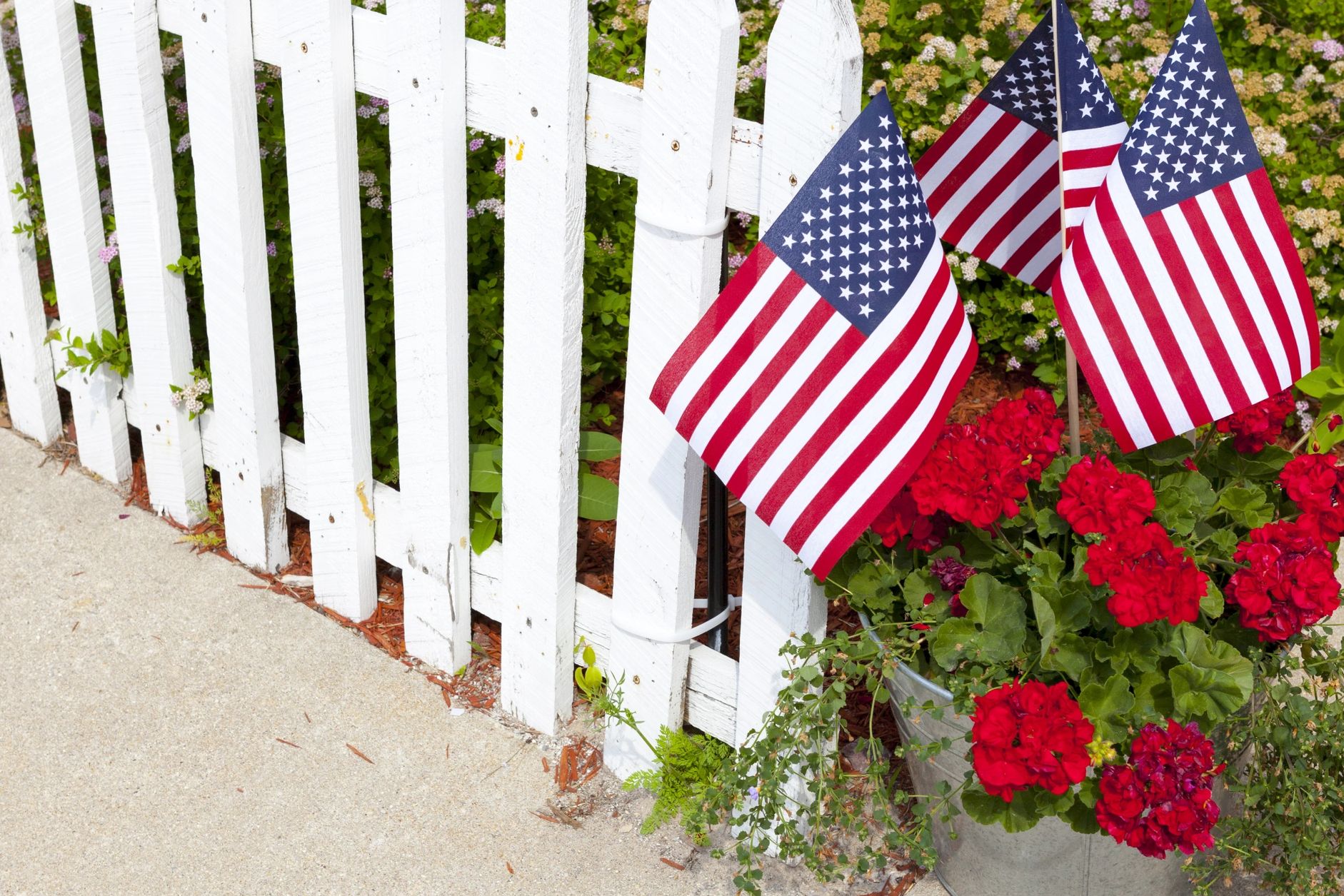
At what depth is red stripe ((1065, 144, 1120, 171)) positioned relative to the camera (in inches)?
86.3

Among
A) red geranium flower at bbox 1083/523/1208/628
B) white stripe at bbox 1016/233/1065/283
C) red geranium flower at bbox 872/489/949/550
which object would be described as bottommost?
red geranium flower at bbox 872/489/949/550

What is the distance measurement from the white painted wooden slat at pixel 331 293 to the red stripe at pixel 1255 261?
5.27 ft

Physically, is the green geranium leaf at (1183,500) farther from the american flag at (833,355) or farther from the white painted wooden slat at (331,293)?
the white painted wooden slat at (331,293)

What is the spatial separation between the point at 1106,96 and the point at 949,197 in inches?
14.2

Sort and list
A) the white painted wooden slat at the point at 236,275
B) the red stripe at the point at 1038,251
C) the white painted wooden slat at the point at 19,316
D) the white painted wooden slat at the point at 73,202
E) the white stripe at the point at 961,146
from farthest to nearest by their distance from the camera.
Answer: the white painted wooden slat at the point at 19,316
the white painted wooden slat at the point at 73,202
the white painted wooden slat at the point at 236,275
the red stripe at the point at 1038,251
the white stripe at the point at 961,146

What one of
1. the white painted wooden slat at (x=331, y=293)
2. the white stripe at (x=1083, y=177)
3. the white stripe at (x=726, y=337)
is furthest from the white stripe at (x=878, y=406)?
the white painted wooden slat at (x=331, y=293)

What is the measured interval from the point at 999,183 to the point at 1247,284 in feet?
1.72

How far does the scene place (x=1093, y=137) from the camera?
7.18 feet

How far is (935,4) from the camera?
3.59 meters

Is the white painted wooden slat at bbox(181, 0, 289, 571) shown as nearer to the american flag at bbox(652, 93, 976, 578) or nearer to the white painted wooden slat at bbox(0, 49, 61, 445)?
the white painted wooden slat at bbox(0, 49, 61, 445)

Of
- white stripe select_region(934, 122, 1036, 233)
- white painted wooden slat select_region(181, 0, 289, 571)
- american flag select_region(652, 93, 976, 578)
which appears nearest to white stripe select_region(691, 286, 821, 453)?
american flag select_region(652, 93, 976, 578)

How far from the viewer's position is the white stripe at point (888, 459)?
2.01 metres

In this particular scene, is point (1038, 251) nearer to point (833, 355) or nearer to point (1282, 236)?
point (1282, 236)

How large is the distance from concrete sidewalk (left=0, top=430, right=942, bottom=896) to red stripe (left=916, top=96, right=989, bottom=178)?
1.34 m
